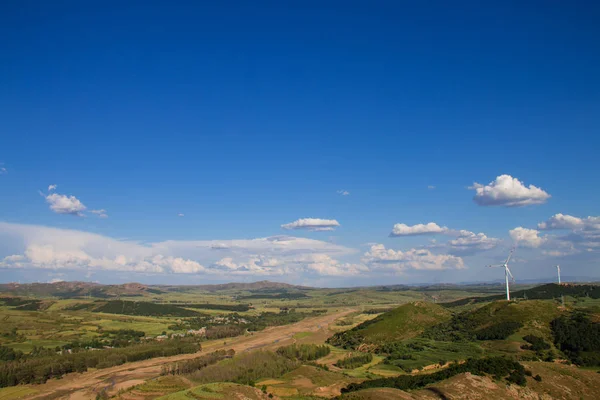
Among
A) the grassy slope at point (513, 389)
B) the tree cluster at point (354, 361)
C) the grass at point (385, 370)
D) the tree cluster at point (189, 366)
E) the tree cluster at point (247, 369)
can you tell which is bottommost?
the tree cluster at point (189, 366)

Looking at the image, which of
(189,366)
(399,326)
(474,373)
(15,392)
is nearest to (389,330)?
(399,326)

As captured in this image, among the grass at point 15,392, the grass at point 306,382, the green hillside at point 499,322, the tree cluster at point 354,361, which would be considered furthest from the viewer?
the green hillside at point 499,322

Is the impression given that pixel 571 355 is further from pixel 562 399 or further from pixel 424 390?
pixel 424 390

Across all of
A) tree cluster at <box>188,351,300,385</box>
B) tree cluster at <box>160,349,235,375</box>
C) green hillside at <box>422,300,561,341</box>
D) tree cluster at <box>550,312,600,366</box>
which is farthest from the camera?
green hillside at <box>422,300,561,341</box>

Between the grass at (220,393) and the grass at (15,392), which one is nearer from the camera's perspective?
the grass at (220,393)

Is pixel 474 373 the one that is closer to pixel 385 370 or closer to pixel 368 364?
pixel 385 370

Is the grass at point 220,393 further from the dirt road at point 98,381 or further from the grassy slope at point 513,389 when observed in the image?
the dirt road at point 98,381

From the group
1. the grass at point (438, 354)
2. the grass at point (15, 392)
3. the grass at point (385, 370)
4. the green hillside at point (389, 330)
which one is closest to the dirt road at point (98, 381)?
the grass at point (15, 392)

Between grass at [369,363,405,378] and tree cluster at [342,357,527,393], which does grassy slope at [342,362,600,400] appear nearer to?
tree cluster at [342,357,527,393]

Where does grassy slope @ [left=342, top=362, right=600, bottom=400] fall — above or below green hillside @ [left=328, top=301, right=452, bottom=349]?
above

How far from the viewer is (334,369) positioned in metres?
126

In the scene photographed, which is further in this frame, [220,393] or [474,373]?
[220,393]

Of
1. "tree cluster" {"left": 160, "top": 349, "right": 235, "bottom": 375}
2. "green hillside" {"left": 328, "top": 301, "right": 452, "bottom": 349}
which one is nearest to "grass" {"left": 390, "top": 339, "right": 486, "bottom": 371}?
"green hillside" {"left": 328, "top": 301, "right": 452, "bottom": 349}

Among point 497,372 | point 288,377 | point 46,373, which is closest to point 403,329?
point 288,377
